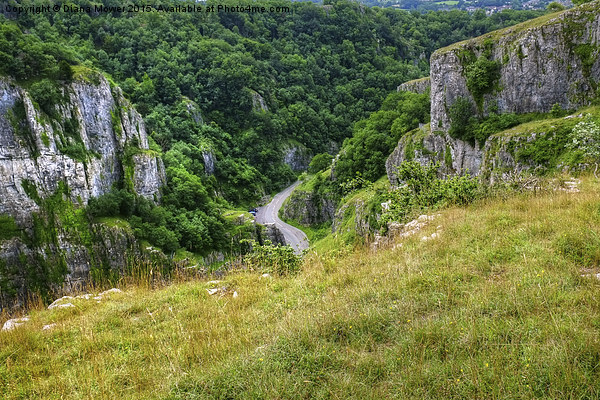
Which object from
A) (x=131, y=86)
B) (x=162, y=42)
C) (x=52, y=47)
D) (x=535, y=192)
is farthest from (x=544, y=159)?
(x=162, y=42)

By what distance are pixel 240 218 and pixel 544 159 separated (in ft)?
132

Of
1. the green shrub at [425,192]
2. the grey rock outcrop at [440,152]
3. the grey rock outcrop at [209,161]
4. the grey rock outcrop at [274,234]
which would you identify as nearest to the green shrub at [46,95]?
the grey rock outcrop at [274,234]

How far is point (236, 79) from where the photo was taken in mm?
85312

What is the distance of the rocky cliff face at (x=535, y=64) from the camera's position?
23203 millimetres

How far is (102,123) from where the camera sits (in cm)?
4191

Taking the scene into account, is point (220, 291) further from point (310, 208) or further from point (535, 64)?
point (310, 208)

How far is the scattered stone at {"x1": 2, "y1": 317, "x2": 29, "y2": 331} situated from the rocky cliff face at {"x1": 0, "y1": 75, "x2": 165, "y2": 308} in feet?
92.5

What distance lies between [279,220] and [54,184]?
32598mm

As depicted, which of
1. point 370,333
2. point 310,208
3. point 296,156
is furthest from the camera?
point 296,156

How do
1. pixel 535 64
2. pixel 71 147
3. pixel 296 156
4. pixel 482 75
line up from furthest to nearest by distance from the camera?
pixel 296 156, pixel 71 147, pixel 482 75, pixel 535 64

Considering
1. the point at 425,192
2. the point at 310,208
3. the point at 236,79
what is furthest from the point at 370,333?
the point at 236,79

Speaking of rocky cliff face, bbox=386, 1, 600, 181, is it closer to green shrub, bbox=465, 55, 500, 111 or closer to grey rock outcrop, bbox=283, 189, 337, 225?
green shrub, bbox=465, 55, 500, 111

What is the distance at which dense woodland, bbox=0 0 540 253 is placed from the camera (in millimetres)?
43469

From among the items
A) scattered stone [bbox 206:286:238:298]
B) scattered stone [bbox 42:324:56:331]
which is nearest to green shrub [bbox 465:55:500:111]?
scattered stone [bbox 206:286:238:298]
